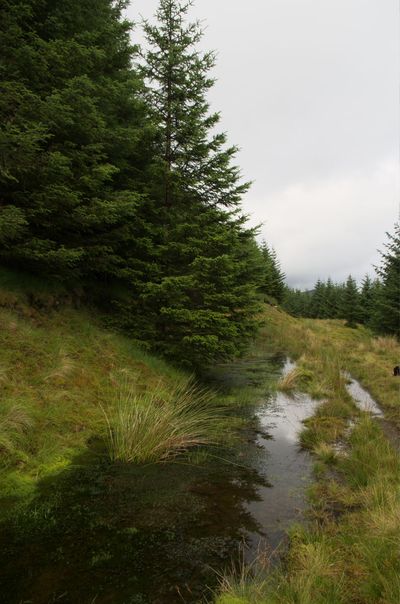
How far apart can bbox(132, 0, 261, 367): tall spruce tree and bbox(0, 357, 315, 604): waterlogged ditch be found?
4.58m

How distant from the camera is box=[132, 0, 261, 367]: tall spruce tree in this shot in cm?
1065

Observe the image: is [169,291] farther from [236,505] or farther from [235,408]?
[236,505]

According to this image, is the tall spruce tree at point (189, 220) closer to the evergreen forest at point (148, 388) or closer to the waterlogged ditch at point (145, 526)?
the evergreen forest at point (148, 388)

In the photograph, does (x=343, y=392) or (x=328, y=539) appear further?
(x=343, y=392)

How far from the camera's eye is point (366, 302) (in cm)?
4516

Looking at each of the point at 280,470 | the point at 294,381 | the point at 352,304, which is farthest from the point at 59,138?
the point at 352,304

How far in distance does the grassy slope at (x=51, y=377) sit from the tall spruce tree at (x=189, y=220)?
1.43m

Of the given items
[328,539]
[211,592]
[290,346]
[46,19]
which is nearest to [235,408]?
[328,539]

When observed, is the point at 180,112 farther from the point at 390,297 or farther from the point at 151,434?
the point at 390,297

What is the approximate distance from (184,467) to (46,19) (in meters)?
11.6

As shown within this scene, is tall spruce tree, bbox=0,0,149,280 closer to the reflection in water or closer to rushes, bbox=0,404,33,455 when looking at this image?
rushes, bbox=0,404,33,455

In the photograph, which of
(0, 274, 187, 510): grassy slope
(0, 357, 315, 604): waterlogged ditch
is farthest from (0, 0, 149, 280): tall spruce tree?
(0, 357, 315, 604): waterlogged ditch

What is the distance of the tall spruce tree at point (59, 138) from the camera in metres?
7.70

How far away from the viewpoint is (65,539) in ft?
13.3
